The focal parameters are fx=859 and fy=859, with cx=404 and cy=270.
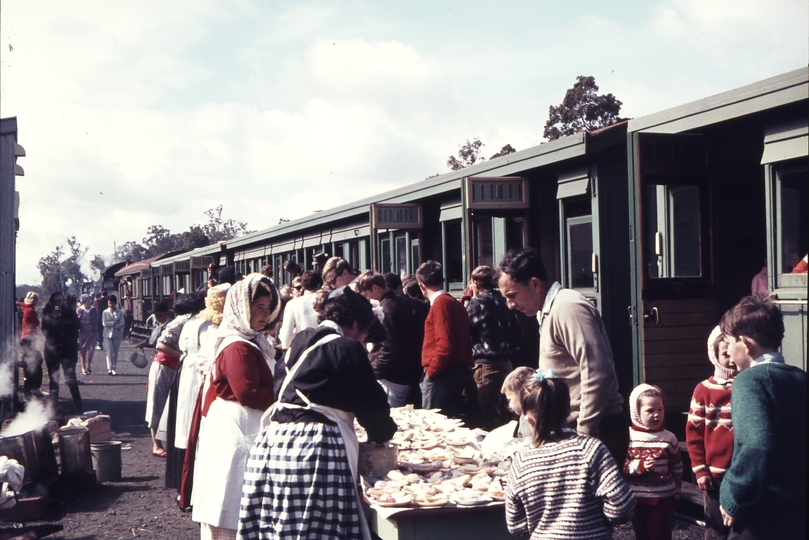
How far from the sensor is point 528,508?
3.31 meters

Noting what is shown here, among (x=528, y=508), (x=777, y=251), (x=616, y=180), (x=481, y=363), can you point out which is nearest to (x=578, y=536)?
(x=528, y=508)

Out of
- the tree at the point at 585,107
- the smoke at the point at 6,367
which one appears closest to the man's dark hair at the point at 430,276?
the smoke at the point at 6,367

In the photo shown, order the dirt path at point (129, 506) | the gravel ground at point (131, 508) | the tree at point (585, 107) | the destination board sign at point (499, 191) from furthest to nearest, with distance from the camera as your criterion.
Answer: the tree at point (585, 107) < the destination board sign at point (499, 191) < the dirt path at point (129, 506) < the gravel ground at point (131, 508)

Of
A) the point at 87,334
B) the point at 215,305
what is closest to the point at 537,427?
the point at 215,305

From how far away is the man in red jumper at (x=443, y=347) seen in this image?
7.05 m

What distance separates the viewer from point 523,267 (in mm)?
4074

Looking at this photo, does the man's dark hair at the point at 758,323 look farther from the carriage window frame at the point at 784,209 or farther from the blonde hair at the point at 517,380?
the carriage window frame at the point at 784,209

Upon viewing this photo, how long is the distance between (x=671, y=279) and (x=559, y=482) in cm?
417

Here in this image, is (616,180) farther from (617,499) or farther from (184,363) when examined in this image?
(617,499)

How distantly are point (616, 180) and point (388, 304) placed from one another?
8.57 feet

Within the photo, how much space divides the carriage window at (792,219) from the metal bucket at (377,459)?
324cm

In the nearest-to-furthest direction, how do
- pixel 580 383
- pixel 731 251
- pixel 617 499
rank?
1. pixel 617 499
2. pixel 580 383
3. pixel 731 251

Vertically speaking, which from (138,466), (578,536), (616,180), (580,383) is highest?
(616,180)

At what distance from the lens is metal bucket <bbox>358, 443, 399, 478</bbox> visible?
4.17 m
